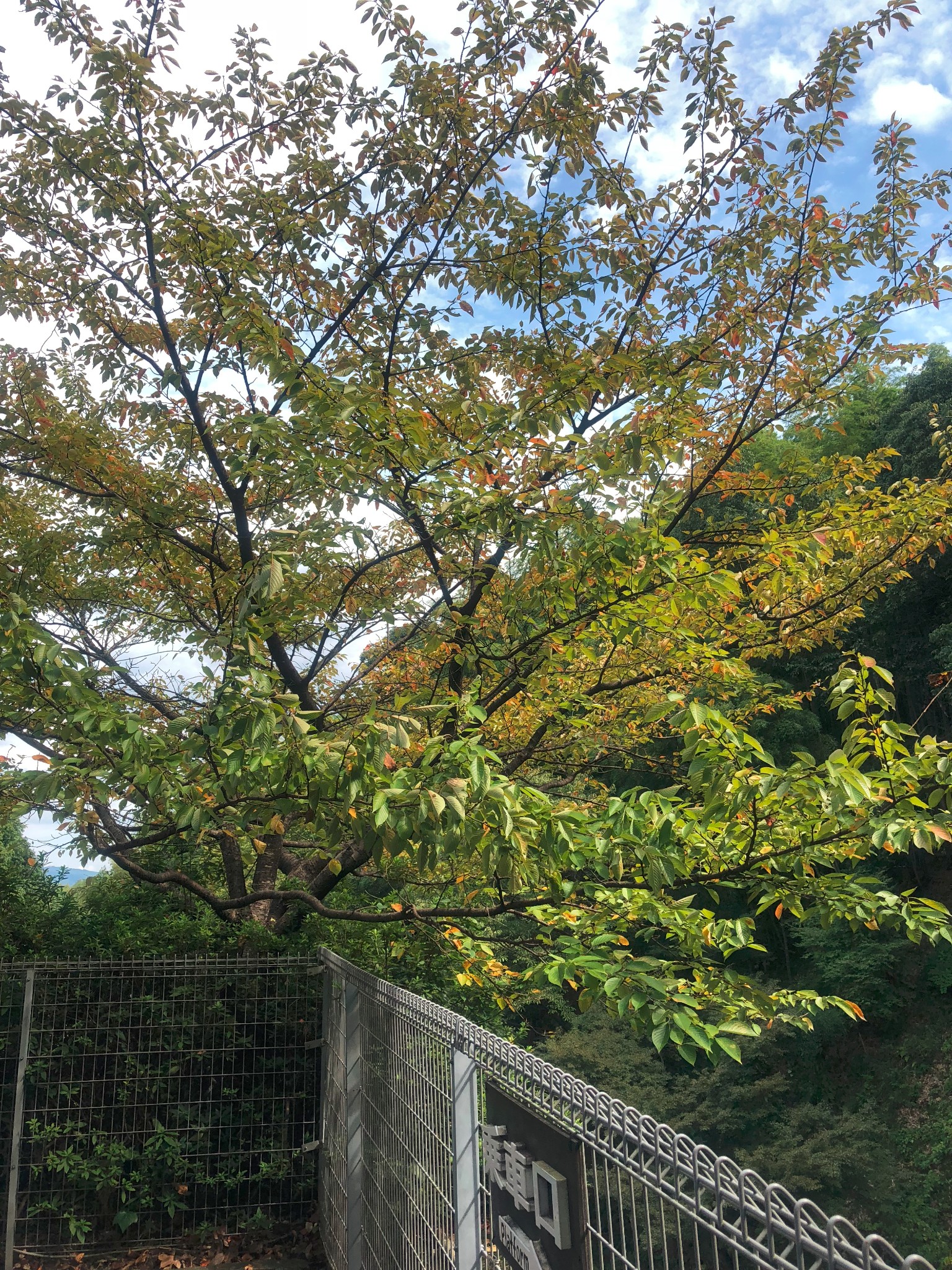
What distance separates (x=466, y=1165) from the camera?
2.13m

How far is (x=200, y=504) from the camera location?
5.05 metres

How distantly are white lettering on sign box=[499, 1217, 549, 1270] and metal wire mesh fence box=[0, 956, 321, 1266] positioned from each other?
361cm

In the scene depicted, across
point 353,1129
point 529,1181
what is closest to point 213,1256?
point 353,1129

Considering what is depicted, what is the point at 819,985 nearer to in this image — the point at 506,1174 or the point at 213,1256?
the point at 213,1256

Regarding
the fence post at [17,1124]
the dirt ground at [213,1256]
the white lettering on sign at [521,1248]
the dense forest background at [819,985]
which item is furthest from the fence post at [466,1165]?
the fence post at [17,1124]

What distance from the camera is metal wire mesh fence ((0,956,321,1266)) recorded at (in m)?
4.91

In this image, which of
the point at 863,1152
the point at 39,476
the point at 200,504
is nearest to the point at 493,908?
the point at 200,504

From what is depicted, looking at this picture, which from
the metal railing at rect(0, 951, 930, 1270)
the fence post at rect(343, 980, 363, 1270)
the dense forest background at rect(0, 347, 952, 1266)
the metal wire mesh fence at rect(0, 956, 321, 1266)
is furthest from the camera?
the dense forest background at rect(0, 347, 952, 1266)

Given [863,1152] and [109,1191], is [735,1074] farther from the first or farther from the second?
[109,1191]

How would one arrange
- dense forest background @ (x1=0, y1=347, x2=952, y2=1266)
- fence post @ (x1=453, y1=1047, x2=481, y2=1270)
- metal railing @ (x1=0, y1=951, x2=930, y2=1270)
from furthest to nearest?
dense forest background @ (x1=0, y1=347, x2=952, y2=1266)
metal railing @ (x1=0, y1=951, x2=930, y2=1270)
fence post @ (x1=453, y1=1047, x2=481, y2=1270)

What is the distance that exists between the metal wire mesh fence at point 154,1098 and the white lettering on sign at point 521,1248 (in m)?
Answer: 3.61

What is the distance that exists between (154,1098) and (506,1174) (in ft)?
14.1

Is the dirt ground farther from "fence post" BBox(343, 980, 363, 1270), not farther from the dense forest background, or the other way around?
the dense forest background

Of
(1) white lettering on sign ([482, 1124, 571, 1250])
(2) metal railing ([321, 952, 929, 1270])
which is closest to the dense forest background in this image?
(2) metal railing ([321, 952, 929, 1270])
